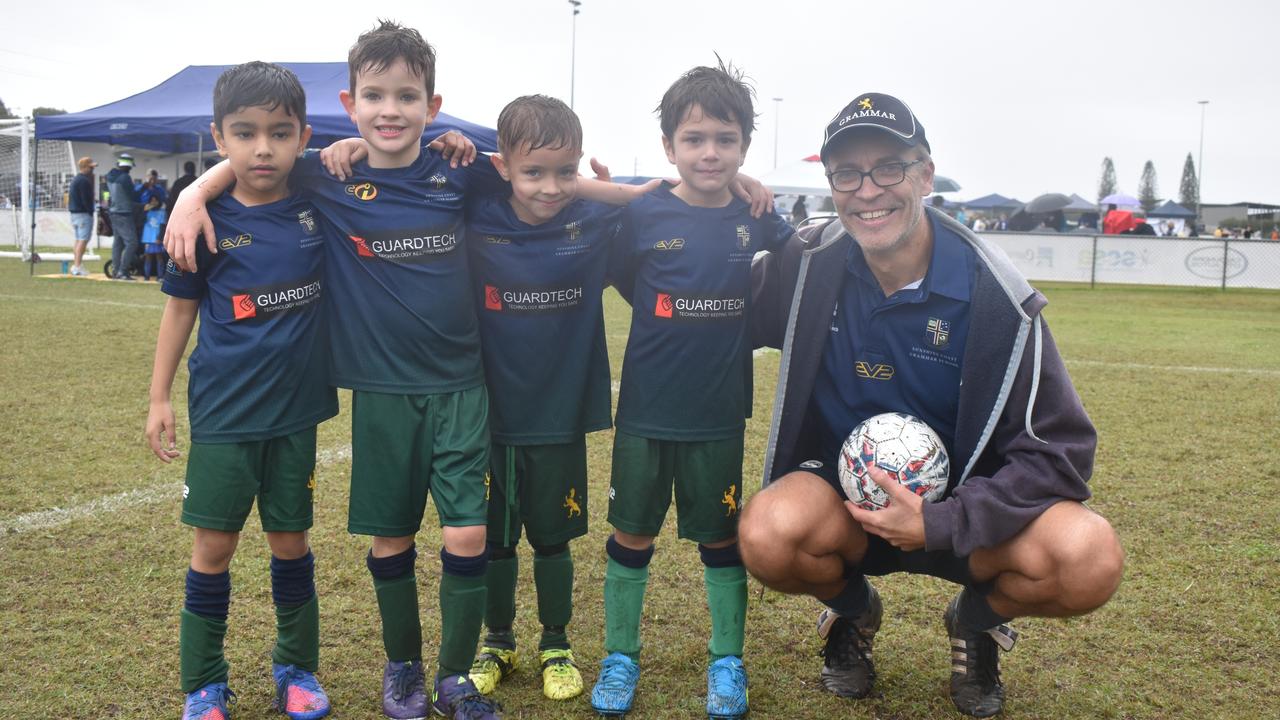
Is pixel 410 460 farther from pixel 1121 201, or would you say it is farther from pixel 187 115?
pixel 1121 201

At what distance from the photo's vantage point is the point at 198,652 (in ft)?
8.66

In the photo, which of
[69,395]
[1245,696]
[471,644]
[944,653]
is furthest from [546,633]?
[69,395]

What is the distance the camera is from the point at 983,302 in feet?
9.05

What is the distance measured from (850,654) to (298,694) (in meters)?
1.55

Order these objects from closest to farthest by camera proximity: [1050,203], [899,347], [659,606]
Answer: [899,347]
[659,606]
[1050,203]

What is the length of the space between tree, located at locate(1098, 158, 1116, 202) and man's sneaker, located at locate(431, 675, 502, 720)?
Answer: 132049mm

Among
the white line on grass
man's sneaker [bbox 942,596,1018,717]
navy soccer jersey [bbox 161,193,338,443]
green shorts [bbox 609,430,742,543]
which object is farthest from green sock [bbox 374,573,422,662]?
the white line on grass

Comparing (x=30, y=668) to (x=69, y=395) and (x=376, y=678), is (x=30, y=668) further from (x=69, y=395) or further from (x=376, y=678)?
(x=69, y=395)

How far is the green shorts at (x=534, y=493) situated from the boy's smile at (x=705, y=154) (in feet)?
2.66

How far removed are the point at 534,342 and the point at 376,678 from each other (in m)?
1.07

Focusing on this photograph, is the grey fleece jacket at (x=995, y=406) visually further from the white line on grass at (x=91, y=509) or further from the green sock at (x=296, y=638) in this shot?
the white line on grass at (x=91, y=509)

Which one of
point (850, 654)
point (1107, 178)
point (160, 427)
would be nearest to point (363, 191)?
point (160, 427)

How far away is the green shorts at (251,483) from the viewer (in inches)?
104

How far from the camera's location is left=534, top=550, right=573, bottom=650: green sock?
9.95ft
